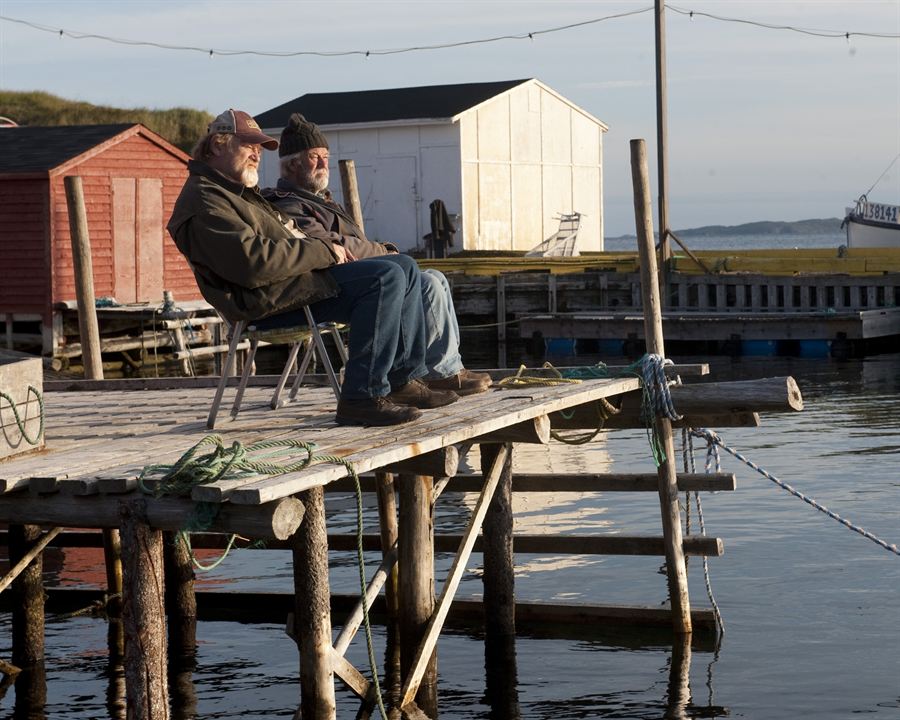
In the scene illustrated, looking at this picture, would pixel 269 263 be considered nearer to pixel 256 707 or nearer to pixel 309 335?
pixel 309 335

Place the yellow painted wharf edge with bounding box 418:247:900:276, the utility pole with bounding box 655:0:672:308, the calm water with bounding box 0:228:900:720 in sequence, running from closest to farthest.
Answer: the calm water with bounding box 0:228:900:720
the utility pole with bounding box 655:0:672:308
the yellow painted wharf edge with bounding box 418:247:900:276

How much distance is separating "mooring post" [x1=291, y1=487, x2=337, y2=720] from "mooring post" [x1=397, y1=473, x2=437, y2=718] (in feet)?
6.48

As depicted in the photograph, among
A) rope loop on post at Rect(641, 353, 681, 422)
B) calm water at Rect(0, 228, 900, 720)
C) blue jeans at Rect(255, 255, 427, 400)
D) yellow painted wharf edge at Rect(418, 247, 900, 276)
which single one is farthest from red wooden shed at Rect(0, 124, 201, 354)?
blue jeans at Rect(255, 255, 427, 400)

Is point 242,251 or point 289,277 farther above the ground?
point 242,251

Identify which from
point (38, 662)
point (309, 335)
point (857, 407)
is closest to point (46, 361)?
point (857, 407)

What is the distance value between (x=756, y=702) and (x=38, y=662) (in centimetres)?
438

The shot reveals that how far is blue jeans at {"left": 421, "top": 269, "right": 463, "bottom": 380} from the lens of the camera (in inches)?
296

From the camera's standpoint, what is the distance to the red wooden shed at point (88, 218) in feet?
86.1

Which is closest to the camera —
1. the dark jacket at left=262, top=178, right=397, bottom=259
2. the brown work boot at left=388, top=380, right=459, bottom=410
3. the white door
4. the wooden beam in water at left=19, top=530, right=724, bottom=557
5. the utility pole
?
the brown work boot at left=388, top=380, right=459, bottom=410

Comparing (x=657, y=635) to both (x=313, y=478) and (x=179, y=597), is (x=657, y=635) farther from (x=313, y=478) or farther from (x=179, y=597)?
(x=313, y=478)

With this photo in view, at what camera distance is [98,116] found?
2296 inches

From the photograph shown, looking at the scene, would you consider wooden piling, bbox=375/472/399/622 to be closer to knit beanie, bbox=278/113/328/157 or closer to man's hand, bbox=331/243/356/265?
man's hand, bbox=331/243/356/265

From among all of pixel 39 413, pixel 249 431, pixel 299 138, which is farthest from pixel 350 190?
pixel 39 413

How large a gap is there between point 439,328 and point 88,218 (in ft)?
66.2
